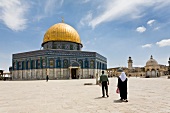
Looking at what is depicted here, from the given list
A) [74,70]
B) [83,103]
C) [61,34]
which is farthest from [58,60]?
[83,103]

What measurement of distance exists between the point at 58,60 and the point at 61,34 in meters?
7.84

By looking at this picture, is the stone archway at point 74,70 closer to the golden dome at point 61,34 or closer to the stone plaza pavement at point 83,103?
the golden dome at point 61,34

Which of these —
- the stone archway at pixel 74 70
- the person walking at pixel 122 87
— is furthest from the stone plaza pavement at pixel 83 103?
the stone archway at pixel 74 70

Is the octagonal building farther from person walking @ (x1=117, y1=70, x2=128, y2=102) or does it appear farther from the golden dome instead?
person walking @ (x1=117, y1=70, x2=128, y2=102)

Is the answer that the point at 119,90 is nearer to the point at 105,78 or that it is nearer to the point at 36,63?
the point at 105,78

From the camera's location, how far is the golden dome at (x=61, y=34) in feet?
141

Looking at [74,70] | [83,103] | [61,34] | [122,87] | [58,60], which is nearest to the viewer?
[83,103]

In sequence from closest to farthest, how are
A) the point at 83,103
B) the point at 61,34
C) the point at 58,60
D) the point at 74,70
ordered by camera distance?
the point at 83,103
the point at 58,60
the point at 74,70
the point at 61,34

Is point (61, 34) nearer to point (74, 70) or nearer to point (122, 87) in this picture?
point (74, 70)

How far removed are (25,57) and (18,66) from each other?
10.1 feet

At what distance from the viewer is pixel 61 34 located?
4303cm

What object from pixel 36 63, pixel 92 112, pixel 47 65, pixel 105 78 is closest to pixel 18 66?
pixel 36 63

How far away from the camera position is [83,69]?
1566 inches

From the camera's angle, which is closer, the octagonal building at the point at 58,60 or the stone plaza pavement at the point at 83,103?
the stone plaza pavement at the point at 83,103
